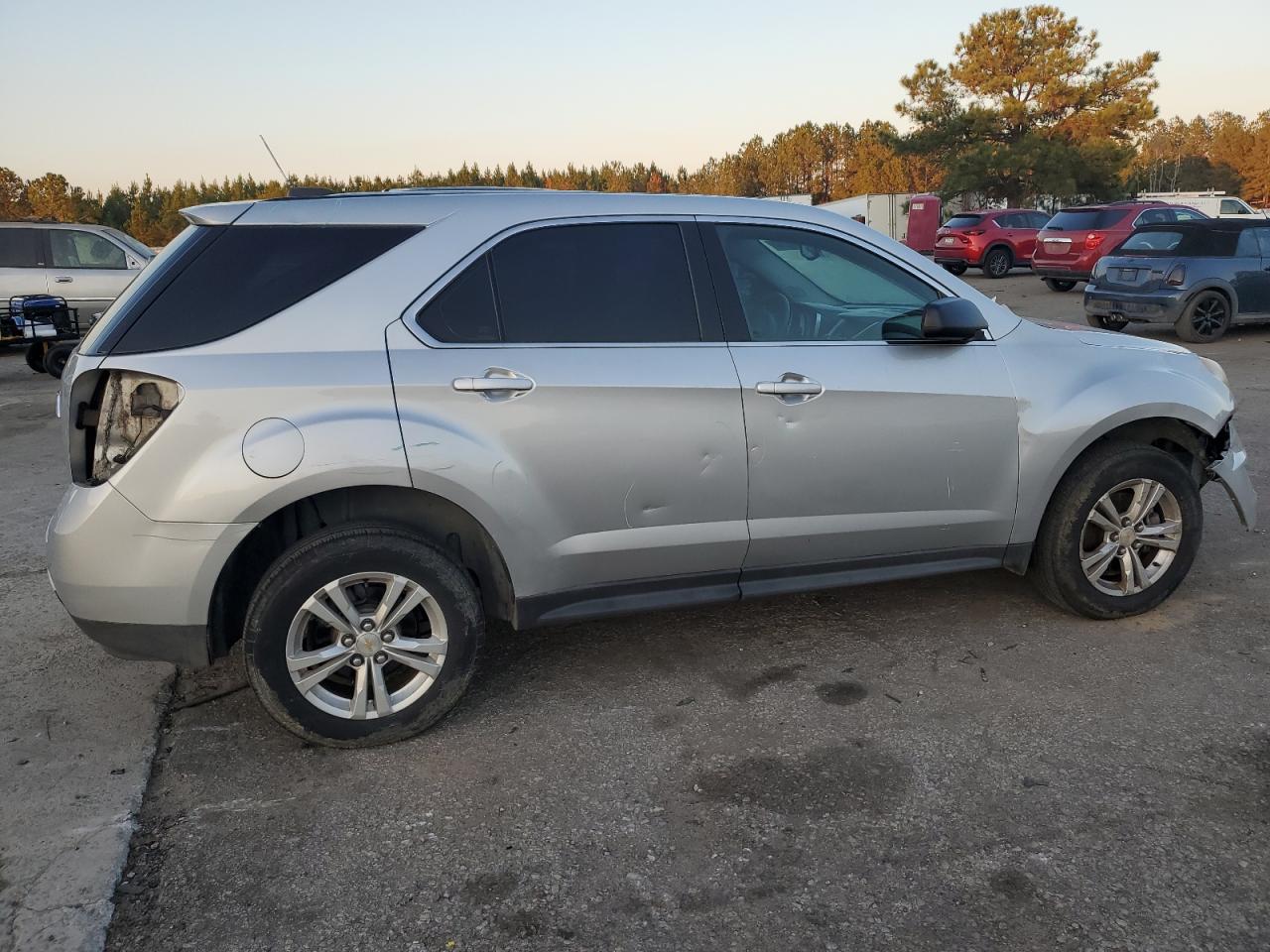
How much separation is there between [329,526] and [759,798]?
5.28ft

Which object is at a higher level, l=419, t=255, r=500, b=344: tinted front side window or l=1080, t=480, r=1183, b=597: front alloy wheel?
l=419, t=255, r=500, b=344: tinted front side window

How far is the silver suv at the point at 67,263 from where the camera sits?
13594 mm

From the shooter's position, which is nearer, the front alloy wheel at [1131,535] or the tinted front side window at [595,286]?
the tinted front side window at [595,286]

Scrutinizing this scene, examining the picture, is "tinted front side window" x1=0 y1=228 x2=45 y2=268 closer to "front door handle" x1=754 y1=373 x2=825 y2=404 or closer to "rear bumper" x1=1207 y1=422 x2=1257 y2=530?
"front door handle" x1=754 y1=373 x2=825 y2=404

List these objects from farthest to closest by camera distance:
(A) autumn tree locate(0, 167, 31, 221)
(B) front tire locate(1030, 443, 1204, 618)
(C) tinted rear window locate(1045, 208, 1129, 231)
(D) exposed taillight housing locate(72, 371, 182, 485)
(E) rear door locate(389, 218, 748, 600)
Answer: (A) autumn tree locate(0, 167, 31, 221), (C) tinted rear window locate(1045, 208, 1129, 231), (B) front tire locate(1030, 443, 1204, 618), (E) rear door locate(389, 218, 748, 600), (D) exposed taillight housing locate(72, 371, 182, 485)

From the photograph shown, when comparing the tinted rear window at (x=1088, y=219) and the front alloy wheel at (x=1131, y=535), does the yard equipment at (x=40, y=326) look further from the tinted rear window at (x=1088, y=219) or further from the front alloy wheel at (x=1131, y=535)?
the tinted rear window at (x=1088, y=219)

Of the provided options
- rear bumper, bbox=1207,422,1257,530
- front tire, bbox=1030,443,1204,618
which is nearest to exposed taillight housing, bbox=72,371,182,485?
front tire, bbox=1030,443,1204,618

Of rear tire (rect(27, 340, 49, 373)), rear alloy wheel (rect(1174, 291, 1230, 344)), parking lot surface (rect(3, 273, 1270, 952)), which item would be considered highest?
rear tire (rect(27, 340, 49, 373))

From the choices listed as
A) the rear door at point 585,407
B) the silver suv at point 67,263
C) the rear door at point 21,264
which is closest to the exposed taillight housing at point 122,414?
the rear door at point 585,407

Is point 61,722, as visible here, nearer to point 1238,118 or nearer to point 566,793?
point 566,793

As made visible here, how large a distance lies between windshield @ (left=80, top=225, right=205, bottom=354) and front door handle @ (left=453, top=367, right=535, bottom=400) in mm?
998

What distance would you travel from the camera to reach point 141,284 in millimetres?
3219

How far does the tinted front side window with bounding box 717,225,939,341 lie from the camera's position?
376 centimetres

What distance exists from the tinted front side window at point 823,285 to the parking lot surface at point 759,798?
50.9 inches
